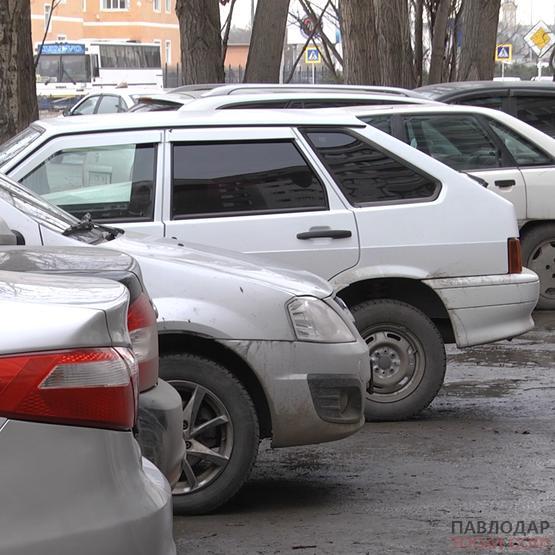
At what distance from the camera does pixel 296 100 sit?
1194cm

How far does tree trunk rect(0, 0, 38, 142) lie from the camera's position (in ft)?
40.7

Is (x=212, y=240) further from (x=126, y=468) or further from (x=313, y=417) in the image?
(x=126, y=468)

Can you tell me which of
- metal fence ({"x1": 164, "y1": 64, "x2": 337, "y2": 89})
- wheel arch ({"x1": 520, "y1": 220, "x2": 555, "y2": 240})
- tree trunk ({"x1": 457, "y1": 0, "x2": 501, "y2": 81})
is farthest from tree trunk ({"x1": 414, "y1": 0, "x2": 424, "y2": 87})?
metal fence ({"x1": 164, "y1": 64, "x2": 337, "y2": 89})

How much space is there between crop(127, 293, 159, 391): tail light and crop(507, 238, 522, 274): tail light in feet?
11.6

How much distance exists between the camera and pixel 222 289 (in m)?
5.54

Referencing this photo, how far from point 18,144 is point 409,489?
3.15 m

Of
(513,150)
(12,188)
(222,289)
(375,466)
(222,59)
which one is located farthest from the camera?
(222,59)

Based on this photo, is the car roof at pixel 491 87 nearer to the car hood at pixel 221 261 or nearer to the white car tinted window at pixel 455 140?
the white car tinted window at pixel 455 140

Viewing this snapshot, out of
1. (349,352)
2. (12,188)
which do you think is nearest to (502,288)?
(349,352)

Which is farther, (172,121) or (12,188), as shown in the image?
(172,121)

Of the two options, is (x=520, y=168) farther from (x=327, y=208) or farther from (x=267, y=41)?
(x=267, y=41)

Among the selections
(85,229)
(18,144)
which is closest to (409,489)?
(85,229)

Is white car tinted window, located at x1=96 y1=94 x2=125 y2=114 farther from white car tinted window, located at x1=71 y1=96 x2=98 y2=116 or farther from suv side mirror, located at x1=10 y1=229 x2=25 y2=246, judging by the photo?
suv side mirror, located at x1=10 y1=229 x2=25 y2=246

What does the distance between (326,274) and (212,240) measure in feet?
2.21
